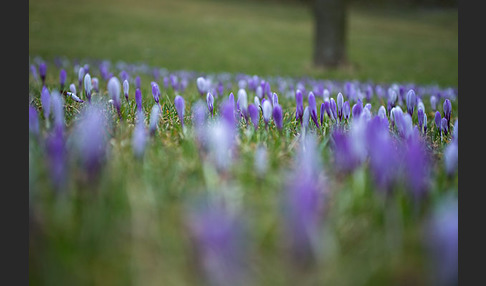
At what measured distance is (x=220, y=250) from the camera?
2.68 ft

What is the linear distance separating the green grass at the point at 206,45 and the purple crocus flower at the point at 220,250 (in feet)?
26.2

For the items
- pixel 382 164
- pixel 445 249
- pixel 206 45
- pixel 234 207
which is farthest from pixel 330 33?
pixel 445 249

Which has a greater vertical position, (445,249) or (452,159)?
(452,159)

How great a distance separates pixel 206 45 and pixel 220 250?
13580 millimetres

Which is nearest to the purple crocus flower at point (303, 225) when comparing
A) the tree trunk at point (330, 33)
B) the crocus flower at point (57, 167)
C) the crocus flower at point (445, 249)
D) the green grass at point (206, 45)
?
the crocus flower at point (445, 249)

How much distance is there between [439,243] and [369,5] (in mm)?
50884

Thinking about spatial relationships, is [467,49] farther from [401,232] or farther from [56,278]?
[56,278]

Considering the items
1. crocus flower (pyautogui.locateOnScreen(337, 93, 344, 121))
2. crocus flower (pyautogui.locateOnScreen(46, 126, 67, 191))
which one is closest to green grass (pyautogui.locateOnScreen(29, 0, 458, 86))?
crocus flower (pyautogui.locateOnScreen(337, 93, 344, 121))

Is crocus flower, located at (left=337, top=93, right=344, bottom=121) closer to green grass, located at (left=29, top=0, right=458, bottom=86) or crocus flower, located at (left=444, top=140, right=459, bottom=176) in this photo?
crocus flower, located at (left=444, top=140, right=459, bottom=176)

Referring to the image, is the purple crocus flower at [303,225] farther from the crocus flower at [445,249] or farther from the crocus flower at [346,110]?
the crocus flower at [346,110]

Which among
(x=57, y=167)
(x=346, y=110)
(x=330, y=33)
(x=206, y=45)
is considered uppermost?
(x=206, y=45)

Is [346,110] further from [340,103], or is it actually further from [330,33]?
[330,33]

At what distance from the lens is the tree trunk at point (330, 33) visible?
1043 centimetres

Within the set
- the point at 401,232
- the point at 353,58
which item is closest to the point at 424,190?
the point at 401,232
